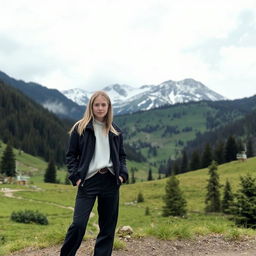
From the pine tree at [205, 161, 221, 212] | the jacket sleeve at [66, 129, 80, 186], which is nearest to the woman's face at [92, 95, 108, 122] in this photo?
the jacket sleeve at [66, 129, 80, 186]

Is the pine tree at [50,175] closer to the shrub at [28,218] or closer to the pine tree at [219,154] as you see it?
the pine tree at [219,154]

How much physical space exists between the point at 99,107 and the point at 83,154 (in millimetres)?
1060

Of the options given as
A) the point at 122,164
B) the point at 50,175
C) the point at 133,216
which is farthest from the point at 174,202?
the point at 50,175

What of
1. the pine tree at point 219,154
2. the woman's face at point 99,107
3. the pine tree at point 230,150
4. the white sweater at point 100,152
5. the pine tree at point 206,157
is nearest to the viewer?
the white sweater at point 100,152

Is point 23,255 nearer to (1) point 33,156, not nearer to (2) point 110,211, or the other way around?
(2) point 110,211

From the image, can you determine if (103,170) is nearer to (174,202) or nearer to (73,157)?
(73,157)

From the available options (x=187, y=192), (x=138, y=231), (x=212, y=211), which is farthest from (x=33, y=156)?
(x=138, y=231)

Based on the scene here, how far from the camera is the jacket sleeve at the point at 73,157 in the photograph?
7305 millimetres

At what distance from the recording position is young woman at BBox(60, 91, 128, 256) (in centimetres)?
739

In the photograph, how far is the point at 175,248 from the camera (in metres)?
11.0

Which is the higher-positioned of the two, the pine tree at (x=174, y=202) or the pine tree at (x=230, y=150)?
the pine tree at (x=230, y=150)

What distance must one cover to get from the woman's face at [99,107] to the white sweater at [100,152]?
15 cm

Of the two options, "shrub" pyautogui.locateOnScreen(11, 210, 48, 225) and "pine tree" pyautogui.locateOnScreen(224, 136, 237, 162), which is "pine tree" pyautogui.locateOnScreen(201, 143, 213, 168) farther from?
"shrub" pyautogui.locateOnScreen(11, 210, 48, 225)

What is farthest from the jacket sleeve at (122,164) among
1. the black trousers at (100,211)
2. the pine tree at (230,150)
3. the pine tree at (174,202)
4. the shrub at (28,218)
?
the pine tree at (230,150)
